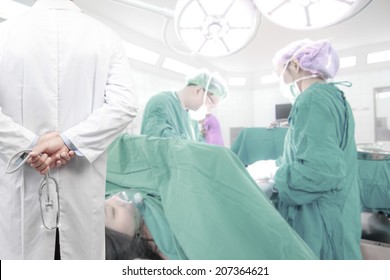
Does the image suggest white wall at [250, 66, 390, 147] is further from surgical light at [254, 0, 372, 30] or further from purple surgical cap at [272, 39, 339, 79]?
surgical light at [254, 0, 372, 30]

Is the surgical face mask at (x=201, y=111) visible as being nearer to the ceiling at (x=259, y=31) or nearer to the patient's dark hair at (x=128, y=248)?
the ceiling at (x=259, y=31)

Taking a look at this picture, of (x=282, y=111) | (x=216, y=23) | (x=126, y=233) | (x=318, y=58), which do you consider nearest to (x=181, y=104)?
(x=216, y=23)

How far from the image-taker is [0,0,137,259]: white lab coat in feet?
2.59

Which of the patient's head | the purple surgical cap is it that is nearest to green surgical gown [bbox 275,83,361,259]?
the purple surgical cap

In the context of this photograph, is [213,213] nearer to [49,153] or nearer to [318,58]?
[49,153]

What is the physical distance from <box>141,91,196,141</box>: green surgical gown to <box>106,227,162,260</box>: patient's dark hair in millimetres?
714

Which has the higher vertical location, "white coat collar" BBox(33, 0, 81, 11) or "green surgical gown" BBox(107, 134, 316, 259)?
"white coat collar" BBox(33, 0, 81, 11)

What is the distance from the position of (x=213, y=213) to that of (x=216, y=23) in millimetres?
918

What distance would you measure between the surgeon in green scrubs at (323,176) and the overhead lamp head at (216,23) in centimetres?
44

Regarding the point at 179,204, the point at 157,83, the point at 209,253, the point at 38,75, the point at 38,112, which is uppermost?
the point at 157,83
